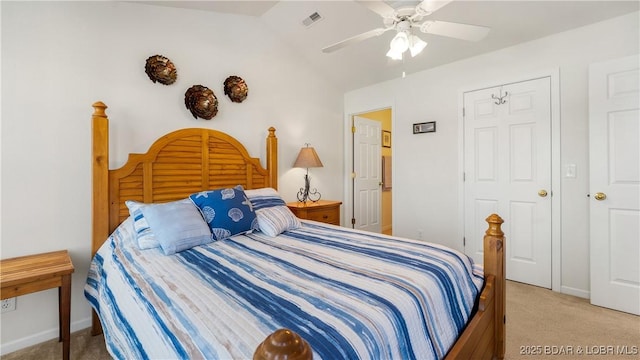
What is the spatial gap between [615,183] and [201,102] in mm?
3537

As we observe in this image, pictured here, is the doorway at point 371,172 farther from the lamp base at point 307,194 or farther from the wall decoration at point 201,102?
the wall decoration at point 201,102

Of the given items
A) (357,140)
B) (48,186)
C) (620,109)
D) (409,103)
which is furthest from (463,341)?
(357,140)

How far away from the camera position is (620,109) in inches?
88.7

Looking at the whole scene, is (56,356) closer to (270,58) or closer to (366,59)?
(270,58)

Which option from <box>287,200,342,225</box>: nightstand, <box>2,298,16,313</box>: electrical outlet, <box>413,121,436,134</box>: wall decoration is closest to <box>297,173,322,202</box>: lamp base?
<box>287,200,342,225</box>: nightstand

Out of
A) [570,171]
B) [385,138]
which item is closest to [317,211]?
[570,171]

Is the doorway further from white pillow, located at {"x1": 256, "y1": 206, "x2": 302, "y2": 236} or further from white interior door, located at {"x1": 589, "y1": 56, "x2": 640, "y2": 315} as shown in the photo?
white interior door, located at {"x1": 589, "y1": 56, "x2": 640, "y2": 315}

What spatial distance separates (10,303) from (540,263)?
421 cm

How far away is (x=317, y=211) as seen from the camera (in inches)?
128

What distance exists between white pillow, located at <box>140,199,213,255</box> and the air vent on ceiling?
2228mm

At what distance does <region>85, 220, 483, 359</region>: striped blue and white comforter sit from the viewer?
883 mm

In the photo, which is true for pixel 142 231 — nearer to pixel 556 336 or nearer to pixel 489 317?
pixel 489 317

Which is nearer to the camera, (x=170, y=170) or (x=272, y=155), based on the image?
(x=170, y=170)

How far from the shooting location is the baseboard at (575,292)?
250cm
